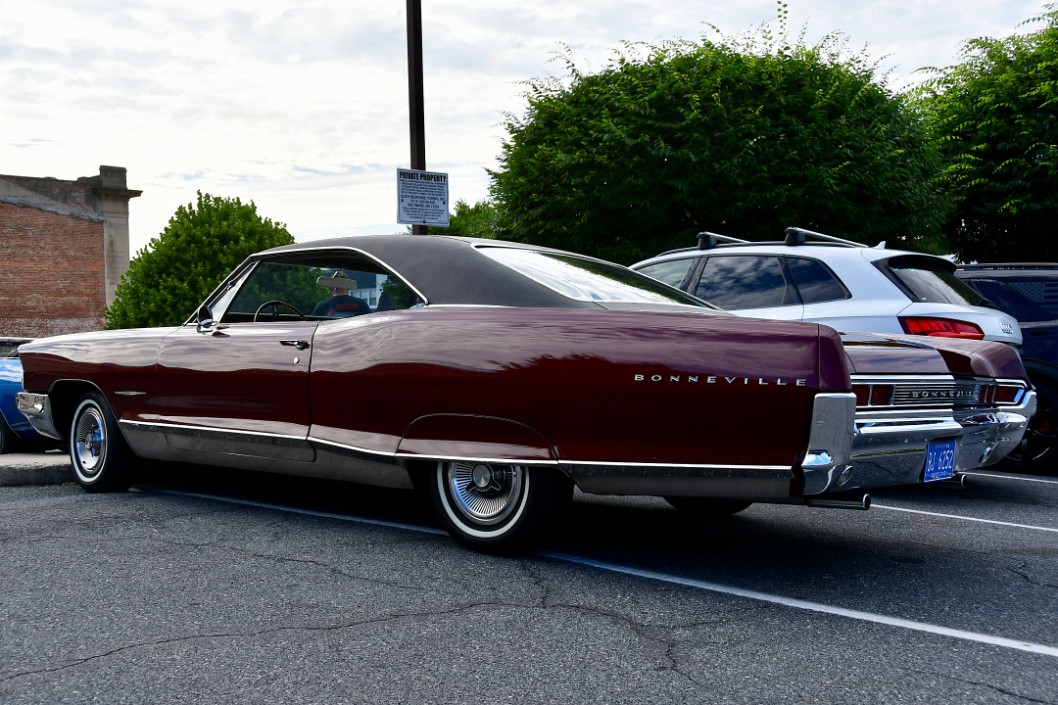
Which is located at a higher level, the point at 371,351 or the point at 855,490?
the point at 371,351

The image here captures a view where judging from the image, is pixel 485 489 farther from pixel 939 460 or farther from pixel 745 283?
pixel 745 283

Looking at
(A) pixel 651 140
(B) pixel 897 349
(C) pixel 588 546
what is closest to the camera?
(B) pixel 897 349

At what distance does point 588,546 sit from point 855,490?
136 centimetres

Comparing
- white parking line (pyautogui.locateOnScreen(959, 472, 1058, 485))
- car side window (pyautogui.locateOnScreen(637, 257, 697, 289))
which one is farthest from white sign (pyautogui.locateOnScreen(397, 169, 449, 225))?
white parking line (pyautogui.locateOnScreen(959, 472, 1058, 485))

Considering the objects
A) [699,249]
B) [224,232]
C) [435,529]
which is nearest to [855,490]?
[435,529]

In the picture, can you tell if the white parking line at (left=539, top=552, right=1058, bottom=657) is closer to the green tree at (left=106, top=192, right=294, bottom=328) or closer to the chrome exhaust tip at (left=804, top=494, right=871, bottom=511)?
the chrome exhaust tip at (left=804, top=494, right=871, bottom=511)

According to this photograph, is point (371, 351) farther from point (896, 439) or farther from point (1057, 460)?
point (1057, 460)

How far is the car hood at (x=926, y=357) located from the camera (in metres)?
4.29

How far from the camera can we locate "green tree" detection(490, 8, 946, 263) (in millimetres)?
17547

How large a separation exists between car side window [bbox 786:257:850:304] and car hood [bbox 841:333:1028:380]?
6.14 ft

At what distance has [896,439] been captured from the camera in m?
4.21

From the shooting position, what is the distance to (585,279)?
16.0 ft

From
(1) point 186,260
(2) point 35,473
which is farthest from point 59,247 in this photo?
(2) point 35,473

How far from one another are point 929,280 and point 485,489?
4117 millimetres
